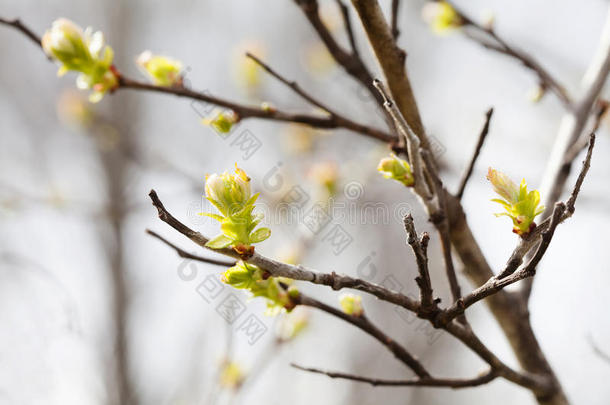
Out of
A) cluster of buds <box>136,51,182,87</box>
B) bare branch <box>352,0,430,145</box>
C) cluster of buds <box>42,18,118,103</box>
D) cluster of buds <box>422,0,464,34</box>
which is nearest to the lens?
bare branch <box>352,0,430,145</box>

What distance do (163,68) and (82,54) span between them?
0.18 m

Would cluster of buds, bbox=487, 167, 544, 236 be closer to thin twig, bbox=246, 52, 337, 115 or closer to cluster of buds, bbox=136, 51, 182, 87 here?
thin twig, bbox=246, 52, 337, 115

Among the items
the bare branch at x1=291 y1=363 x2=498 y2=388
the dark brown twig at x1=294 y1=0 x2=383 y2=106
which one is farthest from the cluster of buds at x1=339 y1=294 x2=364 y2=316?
the dark brown twig at x1=294 y1=0 x2=383 y2=106

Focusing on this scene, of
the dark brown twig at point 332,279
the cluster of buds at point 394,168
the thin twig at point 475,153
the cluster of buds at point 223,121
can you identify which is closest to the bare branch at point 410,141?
the cluster of buds at point 394,168

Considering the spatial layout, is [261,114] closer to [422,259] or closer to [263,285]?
[263,285]

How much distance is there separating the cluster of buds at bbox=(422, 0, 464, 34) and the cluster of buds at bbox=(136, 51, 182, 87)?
0.83 meters

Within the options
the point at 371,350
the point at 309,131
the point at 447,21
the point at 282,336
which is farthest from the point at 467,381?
the point at 371,350

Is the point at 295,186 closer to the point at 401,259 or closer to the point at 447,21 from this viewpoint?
the point at 447,21

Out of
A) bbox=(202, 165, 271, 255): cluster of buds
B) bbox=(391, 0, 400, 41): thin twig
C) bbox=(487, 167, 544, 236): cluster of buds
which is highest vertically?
bbox=(391, 0, 400, 41): thin twig

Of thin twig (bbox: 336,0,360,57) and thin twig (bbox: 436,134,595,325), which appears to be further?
thin twig (bbox: 336,0,360,57)

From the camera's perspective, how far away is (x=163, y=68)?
49.5 inches

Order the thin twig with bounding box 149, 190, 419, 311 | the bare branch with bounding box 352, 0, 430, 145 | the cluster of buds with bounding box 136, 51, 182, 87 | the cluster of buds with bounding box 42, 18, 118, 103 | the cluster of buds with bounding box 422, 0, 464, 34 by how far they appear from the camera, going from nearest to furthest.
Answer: the thin twig with bounding box 149, 190, 419, 311, the bare branch with bounding box 352, 0, 430, 145, the cluster of buds with bounding box 42, 18, 118, 103, the cluster of buds with bounding box 136, 51, 182, 87, the cluster of buds with bounding box 422, 0, 464, 34

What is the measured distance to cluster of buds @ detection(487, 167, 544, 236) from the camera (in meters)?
0.77

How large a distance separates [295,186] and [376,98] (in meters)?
1.58
